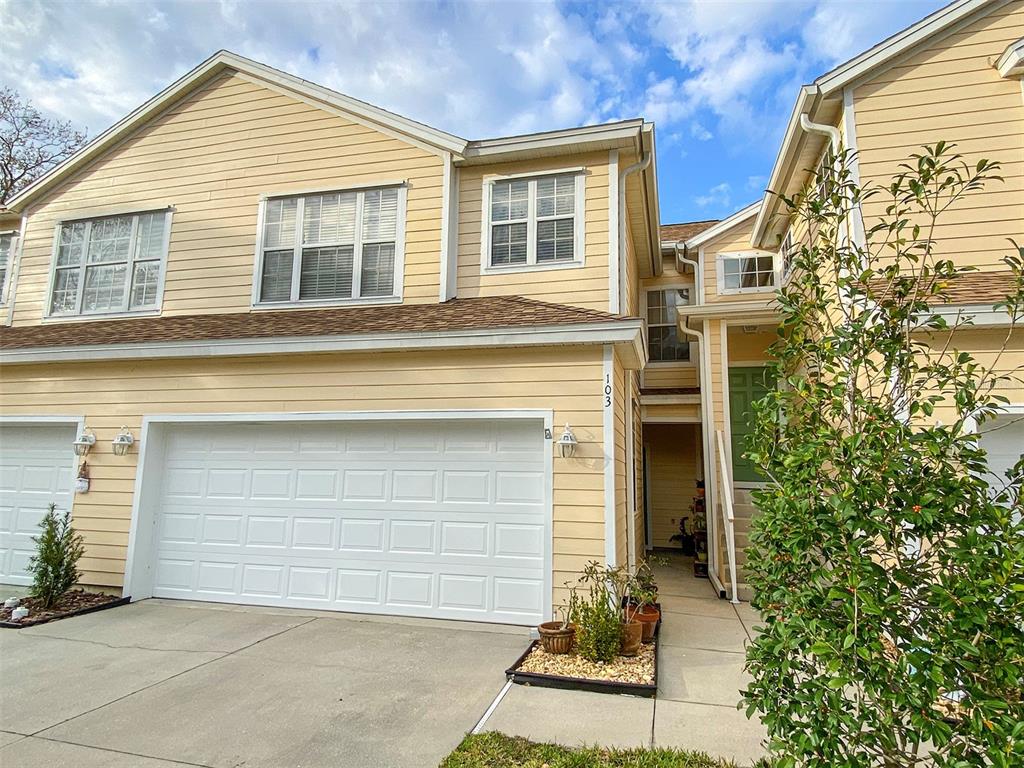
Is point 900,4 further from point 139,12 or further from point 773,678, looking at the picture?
point 139,12

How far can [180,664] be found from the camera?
481cm

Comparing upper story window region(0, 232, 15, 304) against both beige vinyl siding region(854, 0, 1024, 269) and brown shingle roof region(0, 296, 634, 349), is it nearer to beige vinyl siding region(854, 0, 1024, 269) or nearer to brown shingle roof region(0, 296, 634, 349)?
brown shingle roof region(0, 296, 634, 349)

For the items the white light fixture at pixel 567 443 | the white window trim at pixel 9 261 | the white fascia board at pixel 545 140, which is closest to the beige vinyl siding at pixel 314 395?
the white light fixture at pixel 567 443

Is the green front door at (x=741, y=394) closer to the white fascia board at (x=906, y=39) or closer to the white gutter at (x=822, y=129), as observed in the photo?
the white gutter at (x=822, y=129)

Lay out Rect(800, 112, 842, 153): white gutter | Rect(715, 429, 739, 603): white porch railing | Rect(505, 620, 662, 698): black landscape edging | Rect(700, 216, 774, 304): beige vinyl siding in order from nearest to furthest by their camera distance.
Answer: Rect(505, 620, 662, 698): black landscape edging, Rect(800, 112, 842, 153): white gutter, Rect(715, 429, 739, 603): white porch railing, Rect(700, 216, 774, 304): beige vinyl siding

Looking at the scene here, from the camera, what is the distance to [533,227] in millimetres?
7230

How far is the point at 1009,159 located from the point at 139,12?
483 inches

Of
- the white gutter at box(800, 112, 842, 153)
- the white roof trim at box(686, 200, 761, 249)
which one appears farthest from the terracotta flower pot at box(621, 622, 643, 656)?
the white roof trim at box(686, 200, 761, 249)

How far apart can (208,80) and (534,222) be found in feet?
19.5

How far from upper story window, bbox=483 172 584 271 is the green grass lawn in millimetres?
5244

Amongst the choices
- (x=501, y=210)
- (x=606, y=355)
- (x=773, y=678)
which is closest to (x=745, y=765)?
(x=773, y=678)

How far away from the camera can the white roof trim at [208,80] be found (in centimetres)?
760

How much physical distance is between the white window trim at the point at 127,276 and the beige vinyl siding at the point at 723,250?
9221 millimetres

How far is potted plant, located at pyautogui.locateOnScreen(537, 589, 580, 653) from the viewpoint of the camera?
16.4 feet
